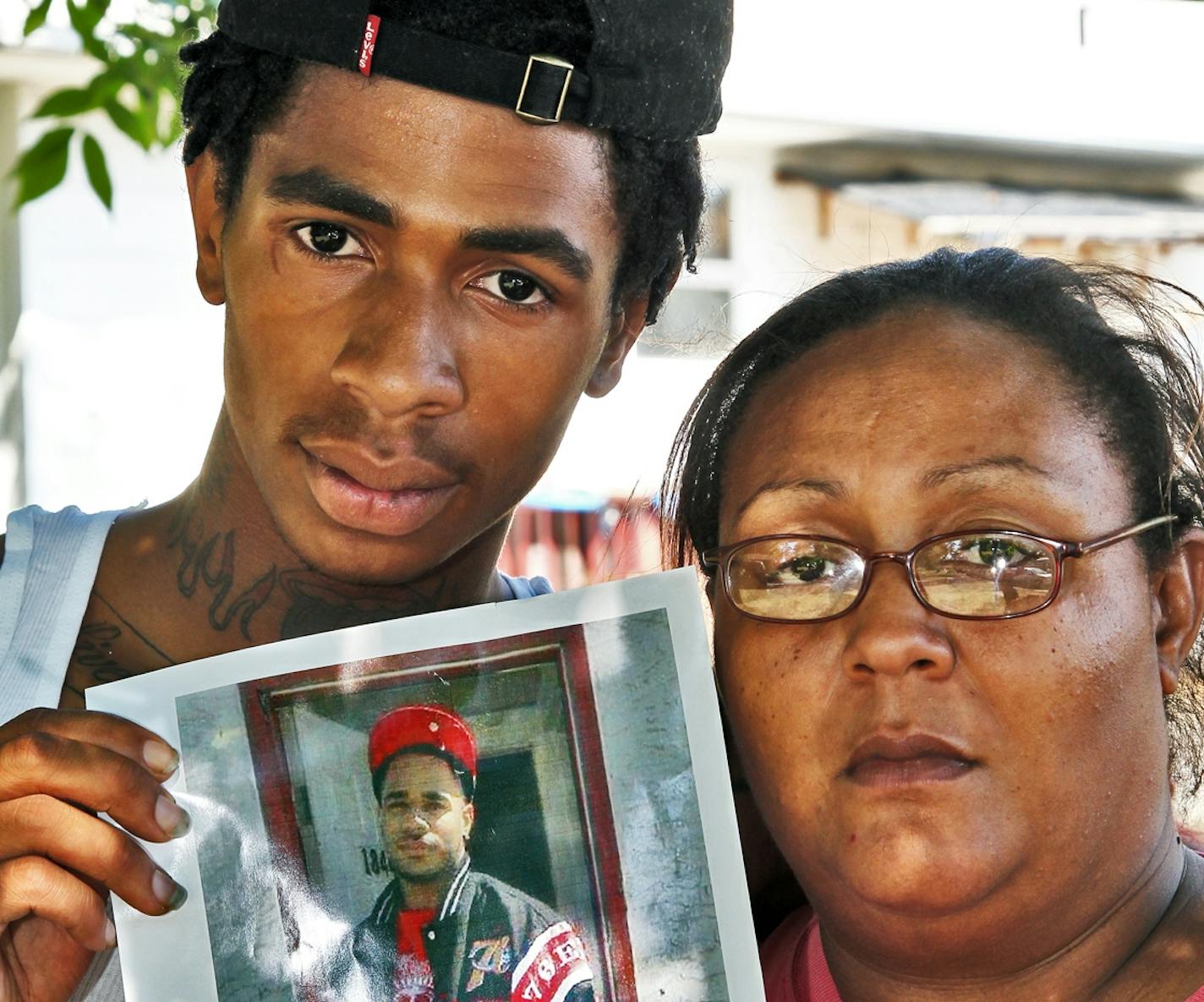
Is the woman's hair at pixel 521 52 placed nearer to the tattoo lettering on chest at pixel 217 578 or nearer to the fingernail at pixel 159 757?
the tattoo lettering on chest at pixel 217 578

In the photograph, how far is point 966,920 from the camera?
1.69m

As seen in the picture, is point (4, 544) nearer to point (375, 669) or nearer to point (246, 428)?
point (246, 428)

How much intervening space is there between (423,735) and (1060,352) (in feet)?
2.98

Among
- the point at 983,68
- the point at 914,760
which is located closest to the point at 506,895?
the point at 914,760

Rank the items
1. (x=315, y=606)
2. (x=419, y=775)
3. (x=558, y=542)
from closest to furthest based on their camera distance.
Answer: (x=419, y=775)
(x=315, y=606)
(x=558, y=542)

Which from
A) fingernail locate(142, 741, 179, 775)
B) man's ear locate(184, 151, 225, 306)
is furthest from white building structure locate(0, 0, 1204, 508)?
fingernail locate(142, 741, 179, 775)

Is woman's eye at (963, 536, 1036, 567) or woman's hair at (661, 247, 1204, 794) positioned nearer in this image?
woman's eye at (963, 536, 1036, 567)

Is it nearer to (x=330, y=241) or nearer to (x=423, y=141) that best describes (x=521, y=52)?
(x=423, y=141)

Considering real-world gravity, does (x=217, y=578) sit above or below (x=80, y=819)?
above

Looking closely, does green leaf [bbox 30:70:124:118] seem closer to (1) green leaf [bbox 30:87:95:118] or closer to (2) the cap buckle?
(1) green leaf [bbox 30:87:95:118]

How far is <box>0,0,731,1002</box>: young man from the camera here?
1877 mm

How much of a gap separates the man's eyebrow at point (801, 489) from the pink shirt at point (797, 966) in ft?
1.88

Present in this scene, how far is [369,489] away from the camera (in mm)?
1911

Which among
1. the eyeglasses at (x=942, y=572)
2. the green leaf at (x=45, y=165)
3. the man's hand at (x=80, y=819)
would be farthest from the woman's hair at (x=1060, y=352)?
the green leaf at (x=45, y=165)
